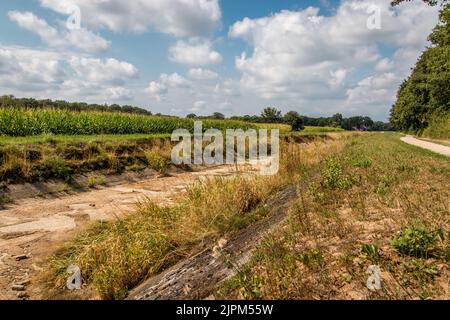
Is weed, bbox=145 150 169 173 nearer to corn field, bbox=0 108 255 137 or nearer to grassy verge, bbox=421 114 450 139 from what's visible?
corn field, bbox=0 108 255 137

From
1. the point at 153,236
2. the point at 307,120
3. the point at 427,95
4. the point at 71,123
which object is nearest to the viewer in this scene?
the point at 153,236

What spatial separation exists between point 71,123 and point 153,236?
15777 mm

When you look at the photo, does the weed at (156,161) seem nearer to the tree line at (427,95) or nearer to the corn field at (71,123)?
the corn field at (71,123)

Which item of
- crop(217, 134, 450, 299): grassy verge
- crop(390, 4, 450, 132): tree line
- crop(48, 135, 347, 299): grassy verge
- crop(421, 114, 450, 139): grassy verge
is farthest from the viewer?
crop(421, 114, 450, 139): grassy verge

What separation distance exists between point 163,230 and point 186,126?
87.7 ft

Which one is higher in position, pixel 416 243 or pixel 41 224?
pixel 416 243

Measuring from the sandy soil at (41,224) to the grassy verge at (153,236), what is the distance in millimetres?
386

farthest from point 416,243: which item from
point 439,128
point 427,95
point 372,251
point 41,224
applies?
point 427,95

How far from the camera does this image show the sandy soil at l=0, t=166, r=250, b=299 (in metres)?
5.00

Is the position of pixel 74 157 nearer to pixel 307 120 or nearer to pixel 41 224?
pixel 41 224

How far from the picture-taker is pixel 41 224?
7359 millimetres

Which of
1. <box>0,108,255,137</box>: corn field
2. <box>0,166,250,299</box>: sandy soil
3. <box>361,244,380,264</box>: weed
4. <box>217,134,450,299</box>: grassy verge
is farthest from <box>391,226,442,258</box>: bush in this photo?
<box>0,108,255,137</box>: corn field

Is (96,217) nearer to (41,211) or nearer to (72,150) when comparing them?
(41,211)

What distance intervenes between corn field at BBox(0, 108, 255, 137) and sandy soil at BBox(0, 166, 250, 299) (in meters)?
7.41
